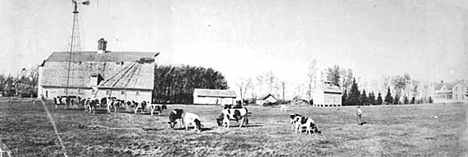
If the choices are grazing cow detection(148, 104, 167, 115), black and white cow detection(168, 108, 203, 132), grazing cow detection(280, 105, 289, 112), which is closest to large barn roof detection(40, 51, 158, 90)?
grazing cow detection(148, 104, 167, 115)

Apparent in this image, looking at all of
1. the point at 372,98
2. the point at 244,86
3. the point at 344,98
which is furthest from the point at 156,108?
the point at 372,98

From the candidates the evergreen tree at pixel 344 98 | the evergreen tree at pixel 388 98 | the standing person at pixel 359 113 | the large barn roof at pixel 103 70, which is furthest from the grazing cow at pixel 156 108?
the evergreen tree at pixel 388 98

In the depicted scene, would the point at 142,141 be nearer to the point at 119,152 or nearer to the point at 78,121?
the point at 119,152

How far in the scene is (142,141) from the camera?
128 inches

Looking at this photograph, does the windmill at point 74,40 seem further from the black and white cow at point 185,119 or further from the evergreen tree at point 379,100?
the evergreen tree at point 379,100

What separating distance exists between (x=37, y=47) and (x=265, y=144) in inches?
58.6

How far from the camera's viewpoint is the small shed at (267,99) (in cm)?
360

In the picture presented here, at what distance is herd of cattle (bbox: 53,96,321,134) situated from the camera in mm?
3199

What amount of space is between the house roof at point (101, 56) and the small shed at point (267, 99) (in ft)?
2.44

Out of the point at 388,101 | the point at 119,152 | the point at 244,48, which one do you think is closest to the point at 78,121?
the point at 119,152

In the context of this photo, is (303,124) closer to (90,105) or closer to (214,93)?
(214,93)

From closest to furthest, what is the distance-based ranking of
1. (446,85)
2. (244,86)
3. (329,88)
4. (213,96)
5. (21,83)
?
(21,83) → (213,96) → (244,86) → (329,88) → (446,85)

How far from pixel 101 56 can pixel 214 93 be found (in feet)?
2.36

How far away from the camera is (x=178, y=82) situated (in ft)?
11.2
